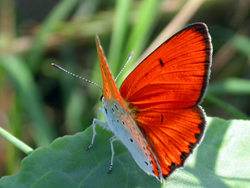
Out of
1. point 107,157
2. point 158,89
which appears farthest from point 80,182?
point 158,89

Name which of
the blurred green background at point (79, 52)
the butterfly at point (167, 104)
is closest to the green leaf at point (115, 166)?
the butterfly at point (167, 104)

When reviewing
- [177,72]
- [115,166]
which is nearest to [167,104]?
[177,72]

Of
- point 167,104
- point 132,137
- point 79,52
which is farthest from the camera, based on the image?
point 79,52

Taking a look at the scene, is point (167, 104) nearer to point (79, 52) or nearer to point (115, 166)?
point (115, 166)

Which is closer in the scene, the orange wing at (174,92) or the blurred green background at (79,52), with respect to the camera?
the orange wing at (174,92)

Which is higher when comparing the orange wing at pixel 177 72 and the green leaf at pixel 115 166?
the orange wing at pixel 177 72

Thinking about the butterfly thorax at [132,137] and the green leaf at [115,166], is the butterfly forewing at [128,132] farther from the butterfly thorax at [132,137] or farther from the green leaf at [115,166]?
the green leaf at [115,166]

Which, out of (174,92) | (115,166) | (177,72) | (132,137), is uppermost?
(177,72)

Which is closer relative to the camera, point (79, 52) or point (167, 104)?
point (167, 104)
